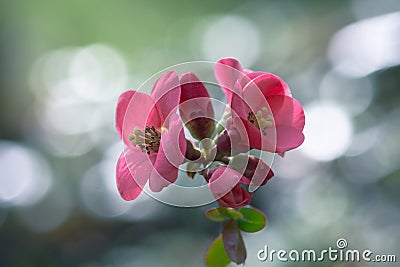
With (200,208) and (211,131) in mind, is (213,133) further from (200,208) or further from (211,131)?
(200,208)

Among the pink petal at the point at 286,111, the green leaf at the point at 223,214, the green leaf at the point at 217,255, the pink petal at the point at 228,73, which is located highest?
the pink petal at the point at 228,73

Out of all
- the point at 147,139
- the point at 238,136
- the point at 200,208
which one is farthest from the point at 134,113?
the point at 200,208

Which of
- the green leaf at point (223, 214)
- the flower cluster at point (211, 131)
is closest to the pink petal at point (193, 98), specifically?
the flower cluster at point (211, 131)

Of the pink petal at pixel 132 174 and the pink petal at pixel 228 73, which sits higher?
the pink petal at pixel 228 73

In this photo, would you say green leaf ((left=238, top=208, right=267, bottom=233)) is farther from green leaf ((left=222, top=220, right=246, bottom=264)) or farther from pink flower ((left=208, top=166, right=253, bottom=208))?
pink flower ((left=208, top=166, right=253, bottom=208))

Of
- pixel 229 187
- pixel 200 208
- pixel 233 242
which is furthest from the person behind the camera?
pixel 200 208

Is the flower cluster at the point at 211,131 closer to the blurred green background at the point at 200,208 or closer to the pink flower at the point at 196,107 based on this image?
the pink flower at the point at 196,107
